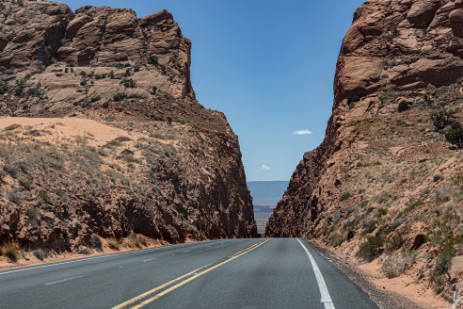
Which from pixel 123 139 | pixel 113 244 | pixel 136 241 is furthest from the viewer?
pixel 123 139

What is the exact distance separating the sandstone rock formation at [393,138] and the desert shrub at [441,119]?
0.60 ft

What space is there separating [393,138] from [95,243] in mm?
35451

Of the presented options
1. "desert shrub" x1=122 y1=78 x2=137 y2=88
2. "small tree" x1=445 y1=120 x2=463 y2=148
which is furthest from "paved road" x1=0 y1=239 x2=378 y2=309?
"desert shrub" x1=122 y1=78 x2=137 y2=88

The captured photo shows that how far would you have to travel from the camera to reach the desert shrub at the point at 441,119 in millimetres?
48875

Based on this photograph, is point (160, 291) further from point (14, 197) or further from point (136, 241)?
point (136, 241)

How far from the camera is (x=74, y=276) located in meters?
13.0

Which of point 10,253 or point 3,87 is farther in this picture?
point 3,87

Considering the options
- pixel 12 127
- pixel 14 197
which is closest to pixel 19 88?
pixel 12 127

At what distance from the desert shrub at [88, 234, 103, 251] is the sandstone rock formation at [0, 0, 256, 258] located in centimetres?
18

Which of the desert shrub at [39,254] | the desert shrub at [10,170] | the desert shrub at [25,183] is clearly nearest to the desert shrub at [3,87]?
the desert shrub at [10,170]

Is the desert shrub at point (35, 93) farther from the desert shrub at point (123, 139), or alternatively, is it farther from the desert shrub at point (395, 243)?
the desert shrub at point (395, 243)

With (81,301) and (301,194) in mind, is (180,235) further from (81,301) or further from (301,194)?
(301,194)

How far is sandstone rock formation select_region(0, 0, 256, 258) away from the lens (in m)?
27.0

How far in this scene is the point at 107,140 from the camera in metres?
47.0
